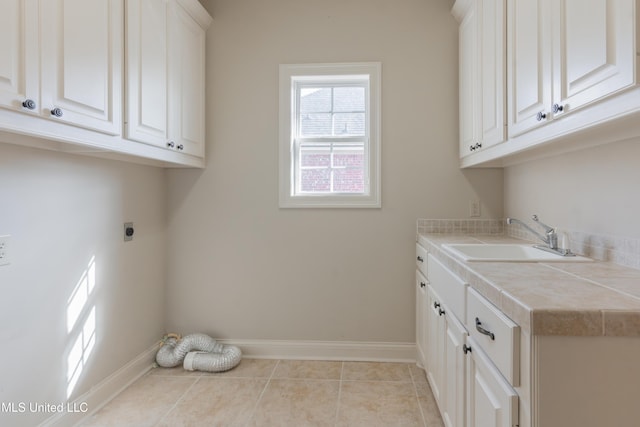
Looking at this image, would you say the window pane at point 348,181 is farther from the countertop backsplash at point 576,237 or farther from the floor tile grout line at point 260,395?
the floor tile grout line at point 260,395

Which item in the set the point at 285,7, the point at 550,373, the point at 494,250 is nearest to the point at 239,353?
the point at 494,250

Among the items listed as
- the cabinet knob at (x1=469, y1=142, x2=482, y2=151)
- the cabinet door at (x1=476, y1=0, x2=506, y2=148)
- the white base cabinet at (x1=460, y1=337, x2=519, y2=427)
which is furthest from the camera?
the cabinet knob at (x1=469, y1=142, x2=482, y2=151)

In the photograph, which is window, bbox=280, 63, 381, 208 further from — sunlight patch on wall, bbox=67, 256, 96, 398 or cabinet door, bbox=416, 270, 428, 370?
sunlight patch on wall, bbox=67, 256, 96, 398

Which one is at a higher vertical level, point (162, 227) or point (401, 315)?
point (162, 227)

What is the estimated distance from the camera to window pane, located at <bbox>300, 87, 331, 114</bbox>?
263 cm

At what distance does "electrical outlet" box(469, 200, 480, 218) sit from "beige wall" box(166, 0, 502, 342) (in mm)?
43

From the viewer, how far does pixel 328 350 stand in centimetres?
253

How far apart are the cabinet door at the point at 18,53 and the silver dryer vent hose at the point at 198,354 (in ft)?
5.98

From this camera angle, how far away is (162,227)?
8.45ft

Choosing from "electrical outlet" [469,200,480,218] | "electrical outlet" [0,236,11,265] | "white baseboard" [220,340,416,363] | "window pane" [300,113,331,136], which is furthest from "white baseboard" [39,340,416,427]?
"window pane" [300,113,331,136]

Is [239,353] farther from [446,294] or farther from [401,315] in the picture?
[446,294]

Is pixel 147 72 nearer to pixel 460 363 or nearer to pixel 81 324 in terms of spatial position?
pixel 81 324

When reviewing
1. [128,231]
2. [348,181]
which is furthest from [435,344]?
[128,231]

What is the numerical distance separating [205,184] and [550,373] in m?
2.38
